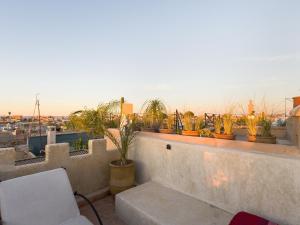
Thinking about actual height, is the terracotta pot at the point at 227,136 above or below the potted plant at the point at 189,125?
below

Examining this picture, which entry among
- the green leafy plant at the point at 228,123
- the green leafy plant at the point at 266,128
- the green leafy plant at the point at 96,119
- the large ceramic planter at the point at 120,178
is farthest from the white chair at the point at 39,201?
the green leafy plant at the point at 266,128

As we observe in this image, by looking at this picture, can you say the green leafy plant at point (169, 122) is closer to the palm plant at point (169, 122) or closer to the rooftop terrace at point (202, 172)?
the palm plant at point (169, 122)

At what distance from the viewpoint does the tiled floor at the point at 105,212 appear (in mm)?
2830

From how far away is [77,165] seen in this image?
336cm

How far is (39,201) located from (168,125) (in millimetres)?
3255

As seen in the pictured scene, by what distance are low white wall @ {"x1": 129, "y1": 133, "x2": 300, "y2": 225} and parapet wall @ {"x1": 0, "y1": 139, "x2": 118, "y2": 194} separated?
105 centimetres

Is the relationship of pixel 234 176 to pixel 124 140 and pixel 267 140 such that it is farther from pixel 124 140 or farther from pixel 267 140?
pixel 124 140

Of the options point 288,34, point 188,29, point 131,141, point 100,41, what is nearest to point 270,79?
point 288,34

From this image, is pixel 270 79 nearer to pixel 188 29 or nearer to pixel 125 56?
pixel 188 29

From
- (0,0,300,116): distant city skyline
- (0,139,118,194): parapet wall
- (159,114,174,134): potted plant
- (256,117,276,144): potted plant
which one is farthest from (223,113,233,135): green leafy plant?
(0,139,118,194): parapet wall

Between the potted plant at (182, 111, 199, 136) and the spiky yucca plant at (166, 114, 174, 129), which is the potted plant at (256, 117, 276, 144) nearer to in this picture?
the potted plant at (182, 111, 199, 136)

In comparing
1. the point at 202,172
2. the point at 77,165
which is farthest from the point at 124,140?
the point at 202,172

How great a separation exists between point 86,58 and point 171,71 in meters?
4.44

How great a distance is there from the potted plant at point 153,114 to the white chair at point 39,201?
272 cm
